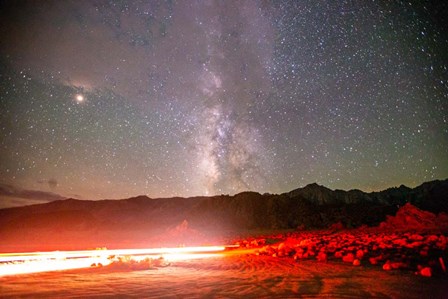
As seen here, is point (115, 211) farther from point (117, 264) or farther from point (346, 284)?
point (346, 284)

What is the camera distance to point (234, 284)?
27.3ft

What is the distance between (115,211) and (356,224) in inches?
2554

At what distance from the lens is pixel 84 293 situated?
7051mm

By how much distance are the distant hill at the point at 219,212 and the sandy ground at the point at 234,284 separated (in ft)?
105

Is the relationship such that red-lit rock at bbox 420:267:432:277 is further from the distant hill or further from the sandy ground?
the distant hill

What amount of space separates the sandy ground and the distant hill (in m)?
31.9

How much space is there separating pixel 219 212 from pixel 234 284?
52.2 metres

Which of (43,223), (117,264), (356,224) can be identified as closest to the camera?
(117,264)

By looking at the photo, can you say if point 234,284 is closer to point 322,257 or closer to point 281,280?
point 281,280

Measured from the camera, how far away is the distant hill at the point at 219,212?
4784 centimetres

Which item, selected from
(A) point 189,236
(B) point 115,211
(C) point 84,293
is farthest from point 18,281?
(B) point 115,211

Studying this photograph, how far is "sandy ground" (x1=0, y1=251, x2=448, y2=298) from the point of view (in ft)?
23.0

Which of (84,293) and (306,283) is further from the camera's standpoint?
(306,283)

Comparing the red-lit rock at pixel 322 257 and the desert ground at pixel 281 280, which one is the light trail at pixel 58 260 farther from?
the red-lit rock at pixel 322 257
